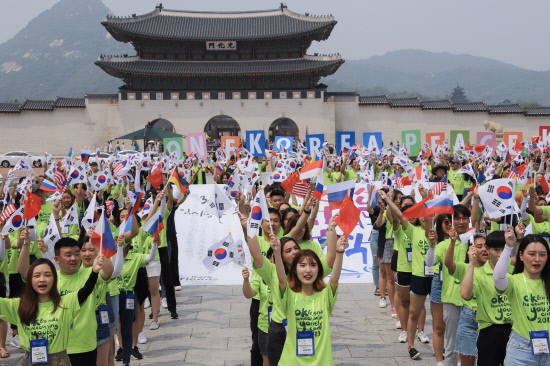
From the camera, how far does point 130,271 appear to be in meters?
5.73

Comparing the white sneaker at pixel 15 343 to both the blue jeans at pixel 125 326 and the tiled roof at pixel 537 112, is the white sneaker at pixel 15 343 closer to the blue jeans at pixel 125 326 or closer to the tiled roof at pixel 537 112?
the blue jeans at pixel 125 326

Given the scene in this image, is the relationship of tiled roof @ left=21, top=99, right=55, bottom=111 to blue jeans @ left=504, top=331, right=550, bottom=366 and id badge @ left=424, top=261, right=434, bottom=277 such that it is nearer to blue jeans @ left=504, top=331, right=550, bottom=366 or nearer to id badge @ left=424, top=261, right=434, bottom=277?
id badge @ left=424, top=261, right=434, bottom=277

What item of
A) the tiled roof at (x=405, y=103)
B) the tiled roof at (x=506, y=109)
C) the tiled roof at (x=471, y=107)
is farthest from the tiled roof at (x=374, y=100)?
the tiled roof at (x=506, y=109)

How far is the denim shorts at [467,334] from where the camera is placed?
468cm

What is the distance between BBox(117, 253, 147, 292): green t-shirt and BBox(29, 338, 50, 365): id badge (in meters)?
1.78

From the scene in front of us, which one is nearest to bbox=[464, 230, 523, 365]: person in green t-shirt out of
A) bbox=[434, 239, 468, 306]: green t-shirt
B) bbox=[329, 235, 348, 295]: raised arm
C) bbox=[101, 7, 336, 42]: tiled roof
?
bbox=[434, 239, 468, 306]: green t-shirt

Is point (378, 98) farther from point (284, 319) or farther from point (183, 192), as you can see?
point (284, 319)

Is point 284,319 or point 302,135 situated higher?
point 302,135

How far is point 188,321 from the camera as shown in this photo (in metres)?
7.27

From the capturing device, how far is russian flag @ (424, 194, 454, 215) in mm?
4914

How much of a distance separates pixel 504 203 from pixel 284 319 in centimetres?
238

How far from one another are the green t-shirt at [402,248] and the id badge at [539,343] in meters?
2.50

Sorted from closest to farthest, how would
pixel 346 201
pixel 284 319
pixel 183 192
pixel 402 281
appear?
pixel 284 319 < pixel 346 201 < pixel 402 281 < pixel 183 192

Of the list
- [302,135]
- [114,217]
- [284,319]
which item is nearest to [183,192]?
[114,217]
